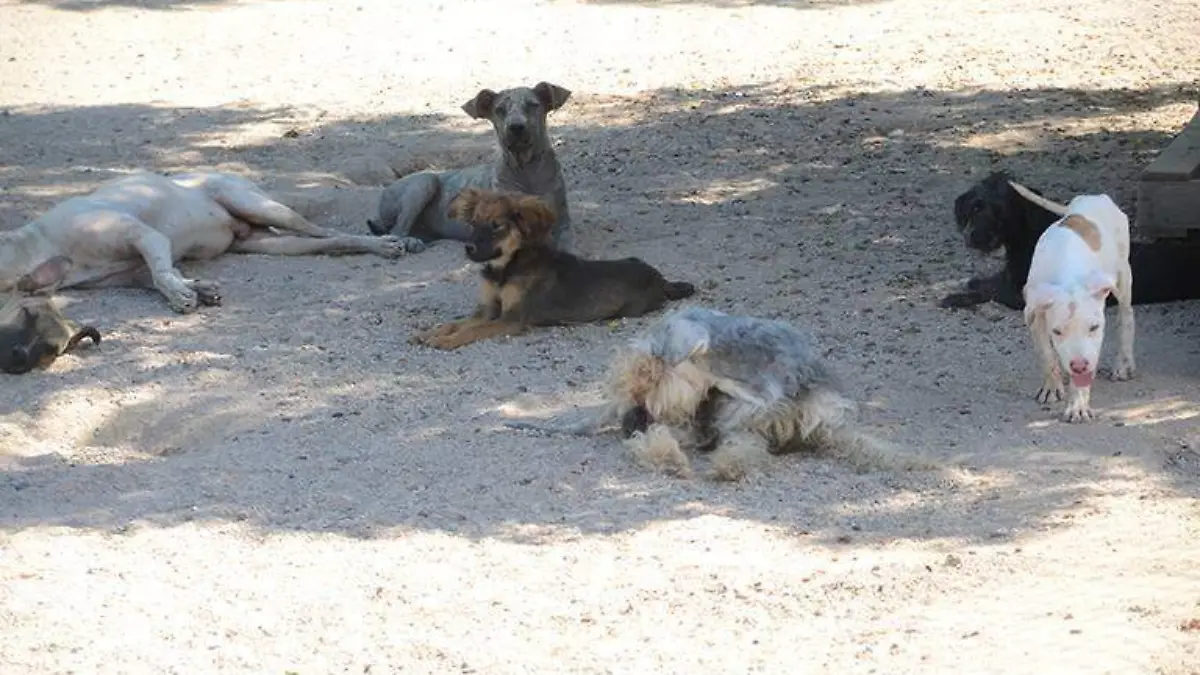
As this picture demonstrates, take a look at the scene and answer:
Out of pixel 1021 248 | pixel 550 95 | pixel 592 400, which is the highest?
pixel 550 95

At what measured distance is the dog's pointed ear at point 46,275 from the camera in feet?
35.0

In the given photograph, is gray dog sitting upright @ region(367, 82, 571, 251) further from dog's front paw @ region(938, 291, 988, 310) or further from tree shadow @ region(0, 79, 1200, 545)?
dog's front paw @ region(938, 291, 988, 310)

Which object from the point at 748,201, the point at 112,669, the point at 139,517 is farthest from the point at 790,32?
the point at 112,669

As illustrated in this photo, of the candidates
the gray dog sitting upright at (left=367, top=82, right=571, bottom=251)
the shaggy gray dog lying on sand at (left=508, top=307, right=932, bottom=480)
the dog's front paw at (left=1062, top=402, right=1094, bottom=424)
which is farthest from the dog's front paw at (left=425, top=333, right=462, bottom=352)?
the dog's front paw at (left=1062, top=402, right=1094, bottom=424)

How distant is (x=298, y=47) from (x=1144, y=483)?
431 inches

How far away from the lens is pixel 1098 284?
813cm

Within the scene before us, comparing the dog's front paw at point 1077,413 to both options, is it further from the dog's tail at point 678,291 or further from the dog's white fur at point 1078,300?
the dog's tail at point 678,291

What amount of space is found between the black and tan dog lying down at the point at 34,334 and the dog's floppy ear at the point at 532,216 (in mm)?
2162

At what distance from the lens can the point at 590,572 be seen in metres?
6.70

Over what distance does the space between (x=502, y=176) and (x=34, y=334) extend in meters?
3.54

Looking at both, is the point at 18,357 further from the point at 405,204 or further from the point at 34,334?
the point at 405,204

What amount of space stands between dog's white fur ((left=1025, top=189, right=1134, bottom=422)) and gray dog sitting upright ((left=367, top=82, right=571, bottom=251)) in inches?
153

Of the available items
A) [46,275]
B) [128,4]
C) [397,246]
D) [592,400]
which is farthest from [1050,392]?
[128,4]

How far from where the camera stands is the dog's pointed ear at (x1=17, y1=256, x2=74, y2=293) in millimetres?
10680
